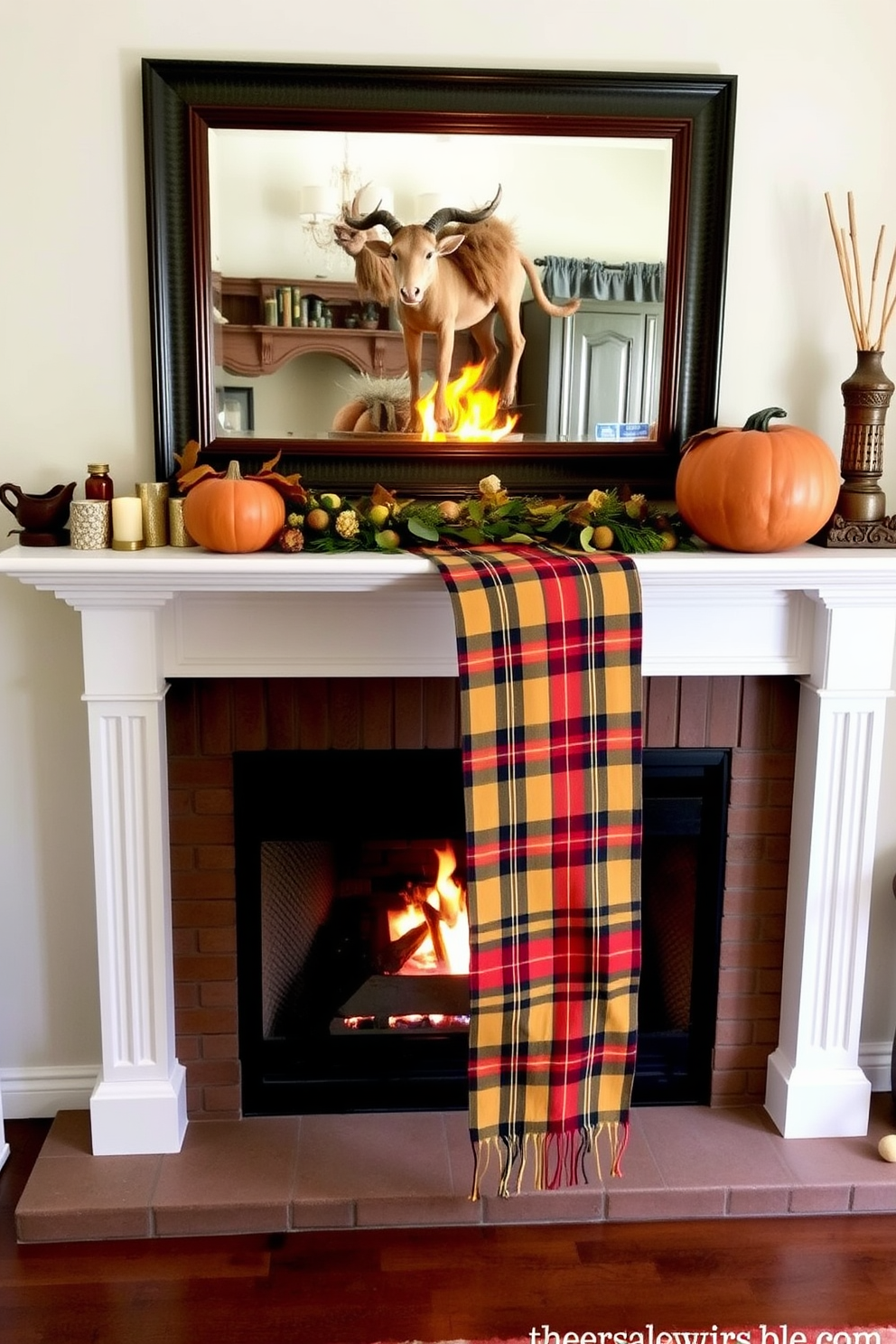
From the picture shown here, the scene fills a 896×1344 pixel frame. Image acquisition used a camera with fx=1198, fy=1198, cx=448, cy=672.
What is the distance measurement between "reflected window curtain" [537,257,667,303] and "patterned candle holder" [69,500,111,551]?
2.95 ft

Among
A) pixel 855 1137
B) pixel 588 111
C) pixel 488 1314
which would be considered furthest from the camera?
pixel 855 1137

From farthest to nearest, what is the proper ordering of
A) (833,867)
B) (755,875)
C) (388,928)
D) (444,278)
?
(388,928) < (755,875) < (833,867) < (444,278)

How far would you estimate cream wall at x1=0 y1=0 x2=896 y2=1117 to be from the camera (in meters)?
2.09

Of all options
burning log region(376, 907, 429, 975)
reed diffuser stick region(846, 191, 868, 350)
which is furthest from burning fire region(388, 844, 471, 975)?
reed diffuser stick region(846, 191, 868, 350)

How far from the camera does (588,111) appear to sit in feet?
7.01

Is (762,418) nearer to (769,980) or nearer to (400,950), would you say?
(769,980)

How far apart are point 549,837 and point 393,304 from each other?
1003 millimetres

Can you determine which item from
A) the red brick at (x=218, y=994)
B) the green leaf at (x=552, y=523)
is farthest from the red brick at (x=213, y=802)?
the green leaf at (x=552, y=523)

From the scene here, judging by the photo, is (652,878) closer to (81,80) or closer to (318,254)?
(318,254)

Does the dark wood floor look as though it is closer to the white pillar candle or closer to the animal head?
the white pillar candle

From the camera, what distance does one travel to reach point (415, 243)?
2.16 metres

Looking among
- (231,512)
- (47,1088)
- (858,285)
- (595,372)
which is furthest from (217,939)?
(858,285)

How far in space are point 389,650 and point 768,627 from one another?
0.70m

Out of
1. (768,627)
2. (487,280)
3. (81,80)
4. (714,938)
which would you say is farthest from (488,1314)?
(81,80)
